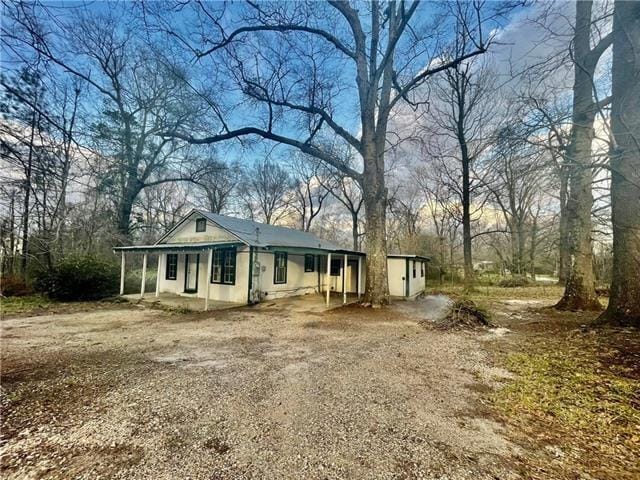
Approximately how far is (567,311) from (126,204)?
20905 mm

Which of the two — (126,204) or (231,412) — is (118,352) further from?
(126,204)

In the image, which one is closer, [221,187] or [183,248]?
[183,248]

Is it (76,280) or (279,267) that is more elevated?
(279,267)

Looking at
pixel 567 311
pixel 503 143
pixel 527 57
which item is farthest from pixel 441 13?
pixel 567 311

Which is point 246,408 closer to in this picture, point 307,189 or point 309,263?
point 309,263

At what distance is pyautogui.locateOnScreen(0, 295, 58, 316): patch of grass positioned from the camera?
28.1 ft

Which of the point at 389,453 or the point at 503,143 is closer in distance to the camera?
the point at 389,453

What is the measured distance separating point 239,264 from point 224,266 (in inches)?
32.8

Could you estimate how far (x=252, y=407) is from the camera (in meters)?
3.12

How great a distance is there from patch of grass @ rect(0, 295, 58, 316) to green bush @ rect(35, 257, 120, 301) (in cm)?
35

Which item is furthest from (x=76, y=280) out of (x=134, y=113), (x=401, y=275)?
(x=401, y=275)

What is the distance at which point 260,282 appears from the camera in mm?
11555

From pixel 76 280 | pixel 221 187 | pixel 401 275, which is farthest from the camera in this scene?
pixel 221 187

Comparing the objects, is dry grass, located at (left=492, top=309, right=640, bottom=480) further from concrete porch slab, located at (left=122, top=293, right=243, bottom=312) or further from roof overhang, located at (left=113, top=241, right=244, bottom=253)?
concrete porch slab, located at (left=122, top=293, right=243, bottom=312)
